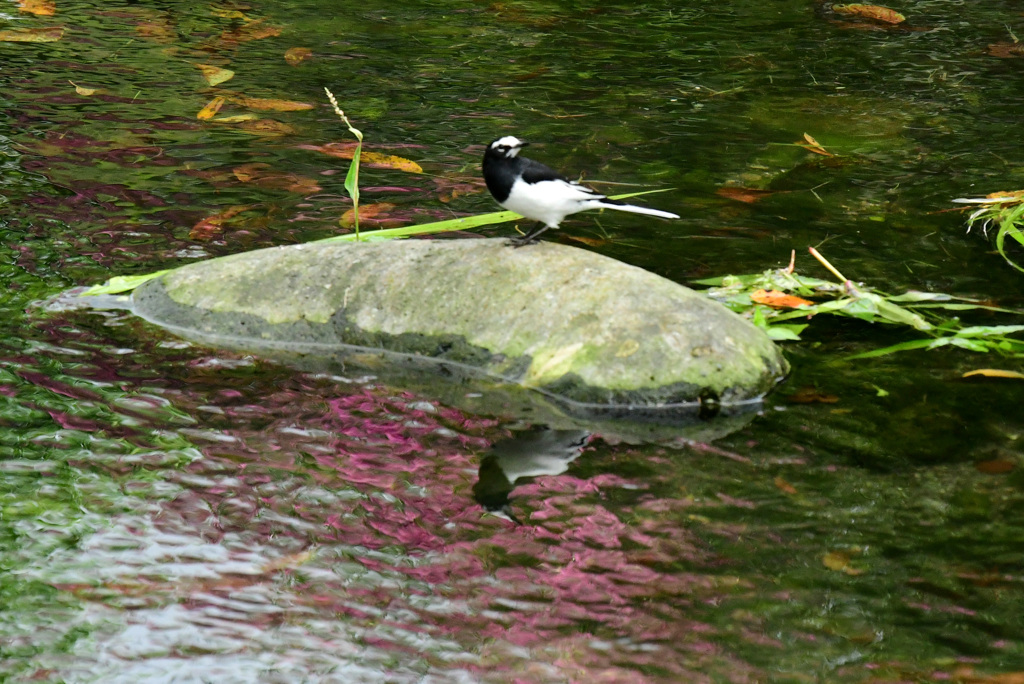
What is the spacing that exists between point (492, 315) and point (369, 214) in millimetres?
1799

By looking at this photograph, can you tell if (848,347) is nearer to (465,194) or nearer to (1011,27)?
(465,194)

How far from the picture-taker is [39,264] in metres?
5.66

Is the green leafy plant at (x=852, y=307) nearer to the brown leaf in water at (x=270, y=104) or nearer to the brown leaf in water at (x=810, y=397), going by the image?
the brown leaf in water at (x=810, y=397)

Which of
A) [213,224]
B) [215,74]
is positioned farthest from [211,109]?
[213,224]

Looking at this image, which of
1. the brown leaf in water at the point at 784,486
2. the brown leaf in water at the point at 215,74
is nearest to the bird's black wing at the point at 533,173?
the brown leaf in water at the point at 784,486

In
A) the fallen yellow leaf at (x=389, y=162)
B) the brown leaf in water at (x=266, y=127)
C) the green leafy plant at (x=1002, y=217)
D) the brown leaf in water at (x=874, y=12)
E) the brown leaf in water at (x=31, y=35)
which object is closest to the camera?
the green leafy plant at (x=1002, y=217)

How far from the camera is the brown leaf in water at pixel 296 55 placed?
911 cm

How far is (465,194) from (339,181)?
76cm

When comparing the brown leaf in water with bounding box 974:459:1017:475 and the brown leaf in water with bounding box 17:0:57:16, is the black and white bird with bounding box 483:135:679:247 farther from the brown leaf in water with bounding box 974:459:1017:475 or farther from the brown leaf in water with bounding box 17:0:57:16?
the brown leaf in water with bounding box 17:0:57:16

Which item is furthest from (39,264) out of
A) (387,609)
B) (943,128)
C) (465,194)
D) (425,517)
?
(943,128)

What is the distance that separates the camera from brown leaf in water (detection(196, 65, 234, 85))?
8.57 m

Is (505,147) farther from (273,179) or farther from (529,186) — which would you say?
(273,179)

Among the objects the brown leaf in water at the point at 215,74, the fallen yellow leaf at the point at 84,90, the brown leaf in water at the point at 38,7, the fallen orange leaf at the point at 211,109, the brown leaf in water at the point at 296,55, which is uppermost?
the brown leaf in water at the point at 38,7

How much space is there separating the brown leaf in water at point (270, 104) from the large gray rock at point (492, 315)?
9.65 ft
